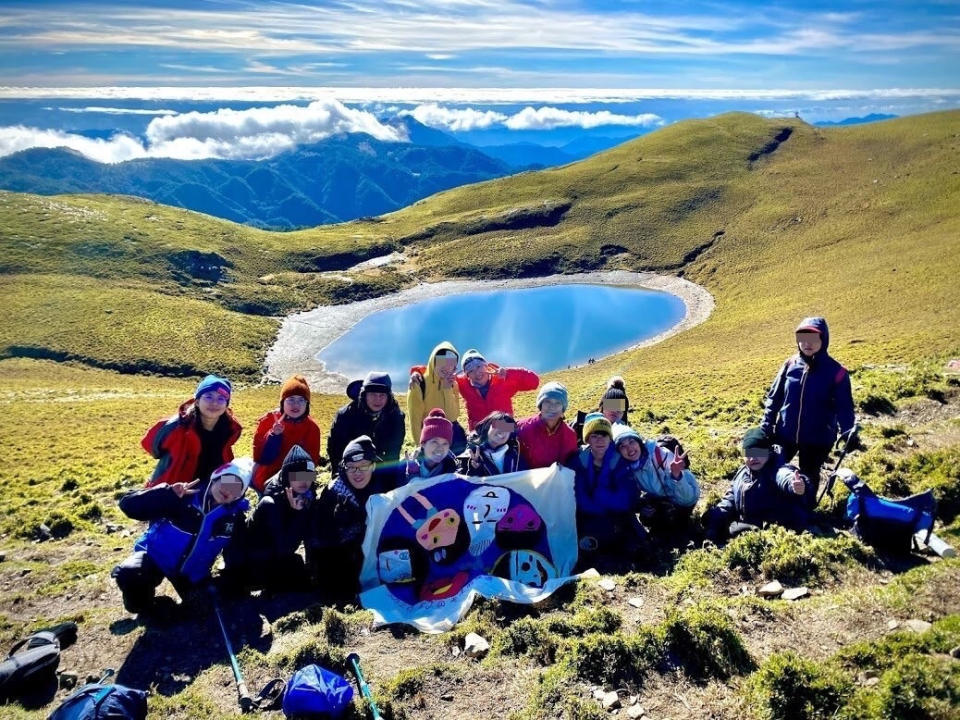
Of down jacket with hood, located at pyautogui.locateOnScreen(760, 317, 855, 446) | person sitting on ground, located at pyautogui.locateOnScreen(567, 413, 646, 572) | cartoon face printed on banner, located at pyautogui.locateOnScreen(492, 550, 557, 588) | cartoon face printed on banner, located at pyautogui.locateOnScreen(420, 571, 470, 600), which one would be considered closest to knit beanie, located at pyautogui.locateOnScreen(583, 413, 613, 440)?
person sitting on ground, located at pyautogui.locateOnScreen(567, 413, 646, 572)

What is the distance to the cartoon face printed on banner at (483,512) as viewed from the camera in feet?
30.9

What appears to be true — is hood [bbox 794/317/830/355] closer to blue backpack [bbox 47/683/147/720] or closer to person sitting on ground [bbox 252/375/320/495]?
person sitting on ground [bbox 252/375/320/495]

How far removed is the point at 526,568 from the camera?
9.16m

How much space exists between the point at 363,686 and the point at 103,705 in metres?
2.70

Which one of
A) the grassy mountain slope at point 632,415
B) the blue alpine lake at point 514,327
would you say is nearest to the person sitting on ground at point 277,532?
the grassy mountain slope at point 632,415

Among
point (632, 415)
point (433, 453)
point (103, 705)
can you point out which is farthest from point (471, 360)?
point (632, 415)

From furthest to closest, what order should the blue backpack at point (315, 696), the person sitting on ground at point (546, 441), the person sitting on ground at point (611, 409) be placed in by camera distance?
the person sitting on ground at point (611, 409) → the person sitting on ground at point (546, 441) → the blue backpack at point (315, 696)

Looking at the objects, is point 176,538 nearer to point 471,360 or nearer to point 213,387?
point 213,387

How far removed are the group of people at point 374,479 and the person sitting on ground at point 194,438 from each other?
0.02 m

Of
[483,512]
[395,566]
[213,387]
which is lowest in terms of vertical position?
[395,566]

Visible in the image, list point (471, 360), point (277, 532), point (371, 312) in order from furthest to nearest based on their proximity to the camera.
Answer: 1. point (371, 312)
2. point (471, 360)
3. point (277, 532)

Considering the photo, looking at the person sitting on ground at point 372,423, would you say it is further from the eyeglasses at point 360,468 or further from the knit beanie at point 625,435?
the knit beanie at point 625,435

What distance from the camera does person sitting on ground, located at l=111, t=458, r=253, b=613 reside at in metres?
8.87

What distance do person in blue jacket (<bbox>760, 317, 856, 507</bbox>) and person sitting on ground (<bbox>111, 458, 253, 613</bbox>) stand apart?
30.1 ft
